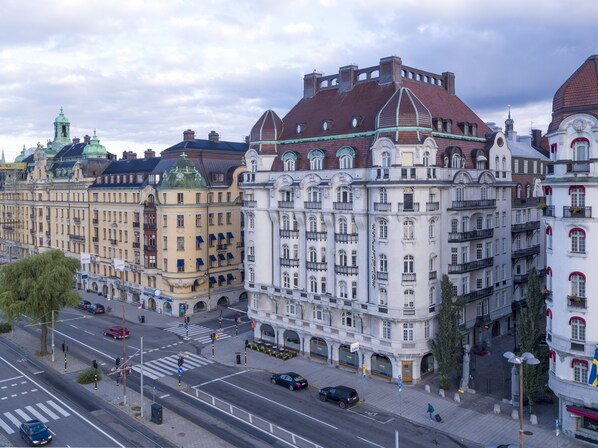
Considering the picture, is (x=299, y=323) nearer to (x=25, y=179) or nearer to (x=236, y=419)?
(x=236, y=419)

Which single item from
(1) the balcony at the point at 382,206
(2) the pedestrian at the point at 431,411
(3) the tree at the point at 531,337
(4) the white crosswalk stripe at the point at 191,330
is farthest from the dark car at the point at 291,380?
(4) the white crosswalk stripe at the point at 191,330

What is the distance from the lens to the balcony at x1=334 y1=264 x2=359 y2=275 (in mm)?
62062

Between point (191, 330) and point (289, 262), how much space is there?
21960 mm

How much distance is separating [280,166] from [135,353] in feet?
97.9

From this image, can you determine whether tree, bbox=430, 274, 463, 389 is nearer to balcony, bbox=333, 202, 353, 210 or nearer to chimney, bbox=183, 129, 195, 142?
balcony, bbox=333, 202, 353, 210

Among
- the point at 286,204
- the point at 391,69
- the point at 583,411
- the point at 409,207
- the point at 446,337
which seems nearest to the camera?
the point at 583,411

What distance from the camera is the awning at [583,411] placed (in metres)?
43.3

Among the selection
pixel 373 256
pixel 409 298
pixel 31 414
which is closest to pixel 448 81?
pixel 373 256

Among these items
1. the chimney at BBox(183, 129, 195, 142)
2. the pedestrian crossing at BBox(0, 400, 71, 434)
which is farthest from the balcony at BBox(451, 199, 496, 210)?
the chimney at BBox(183, 129, 195, 142)

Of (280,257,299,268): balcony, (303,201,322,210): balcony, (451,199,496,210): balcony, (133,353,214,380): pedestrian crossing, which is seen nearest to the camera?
(451,199,496,210): balcony

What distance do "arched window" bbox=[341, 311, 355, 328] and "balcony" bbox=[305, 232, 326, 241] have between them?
29.6ft

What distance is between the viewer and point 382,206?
58312mm

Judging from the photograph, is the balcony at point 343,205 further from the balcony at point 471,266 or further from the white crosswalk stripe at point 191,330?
the white crosswalk stripe at point 191,330

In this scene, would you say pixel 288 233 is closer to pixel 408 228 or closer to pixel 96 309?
pixel 408 228
